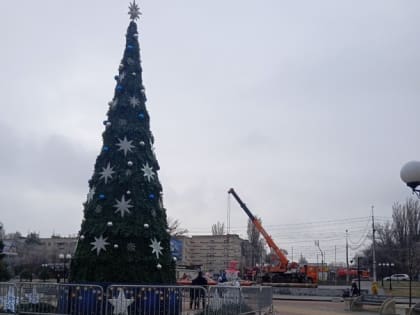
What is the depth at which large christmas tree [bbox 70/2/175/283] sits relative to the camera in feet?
45.3

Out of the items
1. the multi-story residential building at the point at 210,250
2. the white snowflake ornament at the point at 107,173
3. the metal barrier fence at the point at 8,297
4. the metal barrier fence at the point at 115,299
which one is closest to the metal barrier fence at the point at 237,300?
the metal barrier fence at the point at 115,299

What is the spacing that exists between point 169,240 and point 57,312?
11.9ft

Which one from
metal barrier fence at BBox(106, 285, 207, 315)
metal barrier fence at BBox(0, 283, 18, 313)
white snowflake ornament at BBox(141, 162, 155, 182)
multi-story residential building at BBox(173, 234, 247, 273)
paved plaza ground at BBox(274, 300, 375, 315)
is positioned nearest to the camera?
metal barrier fence at BBox(106, 285, 207, 315)

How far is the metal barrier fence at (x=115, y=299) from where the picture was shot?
1230 centimetres

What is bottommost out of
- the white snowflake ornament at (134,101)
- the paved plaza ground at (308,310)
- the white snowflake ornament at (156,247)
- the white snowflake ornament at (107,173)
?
the paved plaza ground at (308,310)

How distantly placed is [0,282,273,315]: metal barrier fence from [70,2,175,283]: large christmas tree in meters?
1.07

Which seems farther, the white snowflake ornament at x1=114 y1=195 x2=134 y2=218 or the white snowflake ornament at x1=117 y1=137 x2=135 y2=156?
the white snowflake ornament at x1=117 y1=137 x2=135 y2=156

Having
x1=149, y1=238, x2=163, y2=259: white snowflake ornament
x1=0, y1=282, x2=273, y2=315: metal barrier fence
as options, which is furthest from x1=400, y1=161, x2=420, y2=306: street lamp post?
x1=149, y1=238, x2=163, y2=259: white snowflake ornament

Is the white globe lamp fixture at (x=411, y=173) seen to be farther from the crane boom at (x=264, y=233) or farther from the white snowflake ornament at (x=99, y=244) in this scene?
the crane boom at (x=264, y=233)

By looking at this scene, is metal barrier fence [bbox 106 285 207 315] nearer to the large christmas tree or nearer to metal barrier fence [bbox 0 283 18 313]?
the large christmas tree

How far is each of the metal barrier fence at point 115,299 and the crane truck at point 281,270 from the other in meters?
35.3

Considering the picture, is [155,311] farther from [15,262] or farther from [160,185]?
[15,262]

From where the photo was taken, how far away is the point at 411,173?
33.5 ft

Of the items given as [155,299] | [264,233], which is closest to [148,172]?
[155,299]
